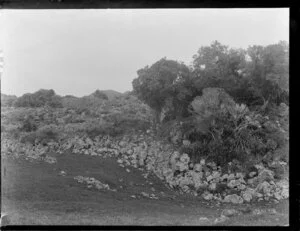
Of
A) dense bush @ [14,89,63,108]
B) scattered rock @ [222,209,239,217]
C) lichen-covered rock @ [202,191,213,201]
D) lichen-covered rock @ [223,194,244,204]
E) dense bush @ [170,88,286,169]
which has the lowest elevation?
scattered rock @ [222,209,239,217]

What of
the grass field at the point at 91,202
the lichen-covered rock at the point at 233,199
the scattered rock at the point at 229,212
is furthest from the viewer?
the lichen-covered rock at the point at 233,199

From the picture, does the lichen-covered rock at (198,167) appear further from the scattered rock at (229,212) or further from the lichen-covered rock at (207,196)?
the scattered rock at (229,212)

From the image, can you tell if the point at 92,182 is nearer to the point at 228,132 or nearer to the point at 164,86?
the point at 164,86

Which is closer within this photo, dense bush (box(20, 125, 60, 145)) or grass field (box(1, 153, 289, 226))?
grass field (box(1, 153, 289, 226))

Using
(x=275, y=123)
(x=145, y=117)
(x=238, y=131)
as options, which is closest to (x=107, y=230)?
(x=145, y=117)

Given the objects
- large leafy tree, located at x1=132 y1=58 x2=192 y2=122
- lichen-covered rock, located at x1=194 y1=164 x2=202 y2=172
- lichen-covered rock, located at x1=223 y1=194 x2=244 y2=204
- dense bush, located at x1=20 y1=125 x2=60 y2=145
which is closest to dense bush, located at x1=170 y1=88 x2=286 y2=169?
lichen-covered rock, located at x1=194 y1=164 x2=202 y2=172

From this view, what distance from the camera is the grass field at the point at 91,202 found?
184 inches

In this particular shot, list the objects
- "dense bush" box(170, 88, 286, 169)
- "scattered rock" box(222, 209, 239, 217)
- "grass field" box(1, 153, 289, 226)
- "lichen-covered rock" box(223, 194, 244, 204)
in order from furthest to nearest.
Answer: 1. "dense bush" box(170, 88, 286, 169)
2. "lichen-covered rock" box(223, 194, 244, 204)
3. "scattered rock" box(222, 209, 239, 217)
4. "grass field" box(1, 153, 289, 226)

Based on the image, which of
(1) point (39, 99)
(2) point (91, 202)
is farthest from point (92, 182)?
(1) point (39, 99)

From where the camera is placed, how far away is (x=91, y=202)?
4777mm

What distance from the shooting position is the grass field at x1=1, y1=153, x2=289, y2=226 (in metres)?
4.67

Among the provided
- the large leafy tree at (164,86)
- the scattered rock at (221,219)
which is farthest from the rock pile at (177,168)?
the large leafy tree at (164,86)

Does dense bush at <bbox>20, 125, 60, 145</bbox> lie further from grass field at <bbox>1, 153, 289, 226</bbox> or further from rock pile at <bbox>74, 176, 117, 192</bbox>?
rock pile at <bbox>74, 176, 117, 192</bbox>

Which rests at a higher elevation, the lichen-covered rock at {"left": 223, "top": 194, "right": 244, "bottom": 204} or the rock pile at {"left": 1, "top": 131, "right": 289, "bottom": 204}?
the rock pile at {"left": 1, "top": 131, "right": 289, "bottom": 204}
